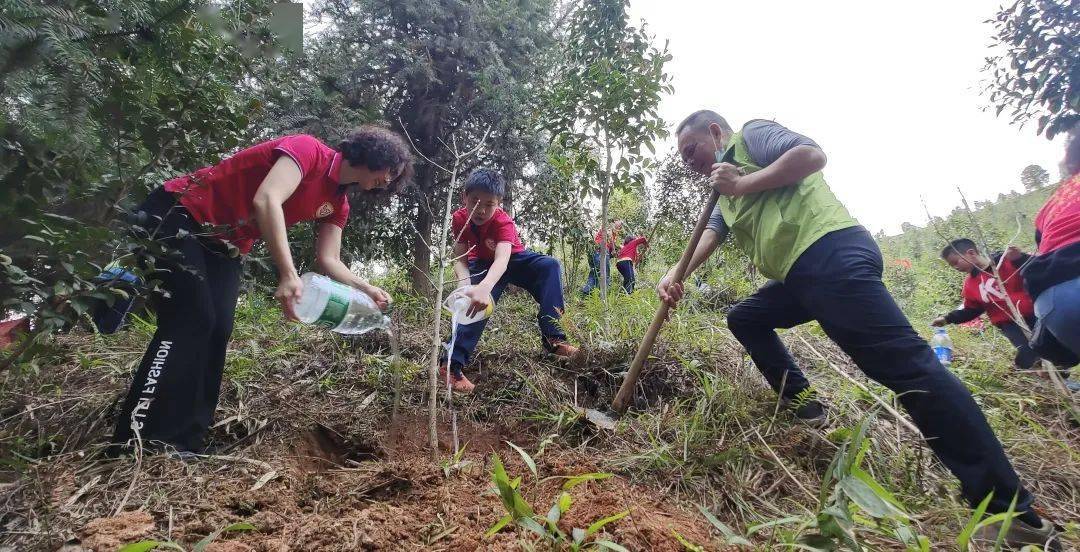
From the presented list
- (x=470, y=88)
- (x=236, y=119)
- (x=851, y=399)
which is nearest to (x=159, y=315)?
(x=236, y=119)

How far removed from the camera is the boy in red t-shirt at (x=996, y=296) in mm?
3186

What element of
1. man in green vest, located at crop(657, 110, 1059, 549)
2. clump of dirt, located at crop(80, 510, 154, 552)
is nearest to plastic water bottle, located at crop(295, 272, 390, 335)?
clump of dirt, located at crop(80, 510, 154, 552)

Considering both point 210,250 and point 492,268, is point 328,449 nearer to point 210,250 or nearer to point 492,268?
point 210,250

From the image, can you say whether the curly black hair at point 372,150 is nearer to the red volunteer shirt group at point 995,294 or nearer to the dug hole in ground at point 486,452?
the dug hole in ground at point 486,452

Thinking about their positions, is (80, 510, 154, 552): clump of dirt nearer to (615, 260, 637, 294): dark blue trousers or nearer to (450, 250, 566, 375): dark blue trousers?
(450, 250, 566, 375): dark blue trousers

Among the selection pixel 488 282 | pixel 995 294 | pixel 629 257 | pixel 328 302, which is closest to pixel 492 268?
pixel 488 282

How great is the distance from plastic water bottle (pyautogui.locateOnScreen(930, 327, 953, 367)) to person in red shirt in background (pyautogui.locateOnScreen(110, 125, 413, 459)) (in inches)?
130

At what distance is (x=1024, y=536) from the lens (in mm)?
1340

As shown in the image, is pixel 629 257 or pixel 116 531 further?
pixel 629 257

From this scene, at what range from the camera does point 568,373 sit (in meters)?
2.71

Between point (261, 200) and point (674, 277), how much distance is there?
5.68ft

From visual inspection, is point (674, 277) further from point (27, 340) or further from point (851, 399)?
point (27, 340)

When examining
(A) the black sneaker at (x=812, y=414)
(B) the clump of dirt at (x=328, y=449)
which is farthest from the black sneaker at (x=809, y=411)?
(B) the clump of dirt at (x=328, y=449)

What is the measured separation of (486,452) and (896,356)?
1.46 metres
